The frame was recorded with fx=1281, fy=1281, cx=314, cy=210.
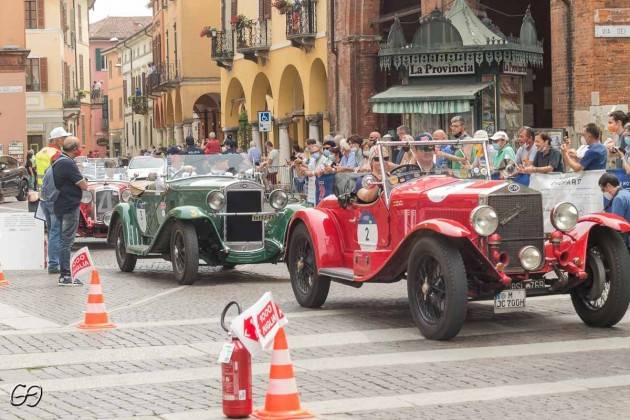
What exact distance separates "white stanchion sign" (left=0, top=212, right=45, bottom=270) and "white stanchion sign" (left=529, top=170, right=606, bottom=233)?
658cm

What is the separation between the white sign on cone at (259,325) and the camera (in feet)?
23.9

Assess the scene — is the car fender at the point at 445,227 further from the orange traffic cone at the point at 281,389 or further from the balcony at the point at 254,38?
the balcony at the point at 254,38

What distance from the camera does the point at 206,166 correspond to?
669 inches

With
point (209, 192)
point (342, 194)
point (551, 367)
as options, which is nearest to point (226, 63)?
point (209, 192)

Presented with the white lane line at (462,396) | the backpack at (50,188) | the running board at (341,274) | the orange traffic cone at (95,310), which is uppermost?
the backpack at (50,188)

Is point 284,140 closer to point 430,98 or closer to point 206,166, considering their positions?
point 430,98

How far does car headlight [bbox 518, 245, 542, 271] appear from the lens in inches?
423

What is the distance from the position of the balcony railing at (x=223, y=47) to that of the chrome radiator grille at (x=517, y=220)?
122 feet

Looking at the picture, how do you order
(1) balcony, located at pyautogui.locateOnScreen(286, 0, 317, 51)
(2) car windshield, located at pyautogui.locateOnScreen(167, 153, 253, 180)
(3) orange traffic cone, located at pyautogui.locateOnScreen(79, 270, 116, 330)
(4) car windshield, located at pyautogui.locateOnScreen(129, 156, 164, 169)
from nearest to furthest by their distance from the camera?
(3) orange traffic cone, located at pyautogui.locateOnScreen(79, 270, 116, 330)
(2) car windshield, located at pyautogui.locateOnScreen(167, 153, 253, 180)
(4) car windshield, located at pyautogui.locateOnScreen(129, 156, 164, 169)
(1) balcony, located at pyautogui.locateOnScreen(286, 0, 317, 51)

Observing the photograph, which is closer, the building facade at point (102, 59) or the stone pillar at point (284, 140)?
the stone pillar at point (284, 140)

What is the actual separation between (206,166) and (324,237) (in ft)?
15.2

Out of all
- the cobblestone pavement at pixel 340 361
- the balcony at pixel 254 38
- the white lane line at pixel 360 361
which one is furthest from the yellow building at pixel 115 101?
the white lane line at pixel 360 361

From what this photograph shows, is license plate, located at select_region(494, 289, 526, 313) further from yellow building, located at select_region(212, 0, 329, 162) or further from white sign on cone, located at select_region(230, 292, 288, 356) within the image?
yellow building, located at select_region(212, 0, 329, 162)

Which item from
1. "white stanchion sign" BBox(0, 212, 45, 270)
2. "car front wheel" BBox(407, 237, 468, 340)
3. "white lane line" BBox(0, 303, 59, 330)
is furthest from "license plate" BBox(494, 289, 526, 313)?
"white stanchion sign" BBox(0, 212, 45, 270)
